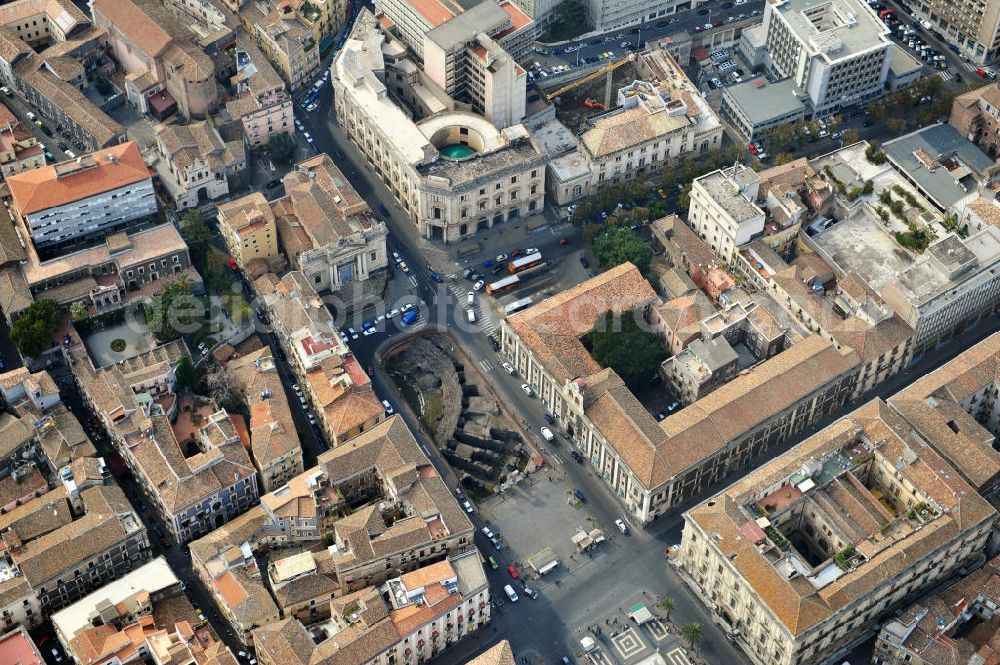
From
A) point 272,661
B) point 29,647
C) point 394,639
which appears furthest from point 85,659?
point 394,639

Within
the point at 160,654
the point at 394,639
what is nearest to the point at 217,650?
the point at 160,654

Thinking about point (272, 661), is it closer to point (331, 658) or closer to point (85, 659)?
point (331, 658)

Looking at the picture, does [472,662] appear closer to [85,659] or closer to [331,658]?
[331,658]

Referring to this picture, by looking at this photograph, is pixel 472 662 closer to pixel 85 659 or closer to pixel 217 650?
pixel 217 650

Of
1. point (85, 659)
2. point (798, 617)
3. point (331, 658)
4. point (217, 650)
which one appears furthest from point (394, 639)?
point (798, 617)

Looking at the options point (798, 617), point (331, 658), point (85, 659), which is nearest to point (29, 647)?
point (85, 659)

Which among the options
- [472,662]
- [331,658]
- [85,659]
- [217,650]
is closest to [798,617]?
[472,662]
